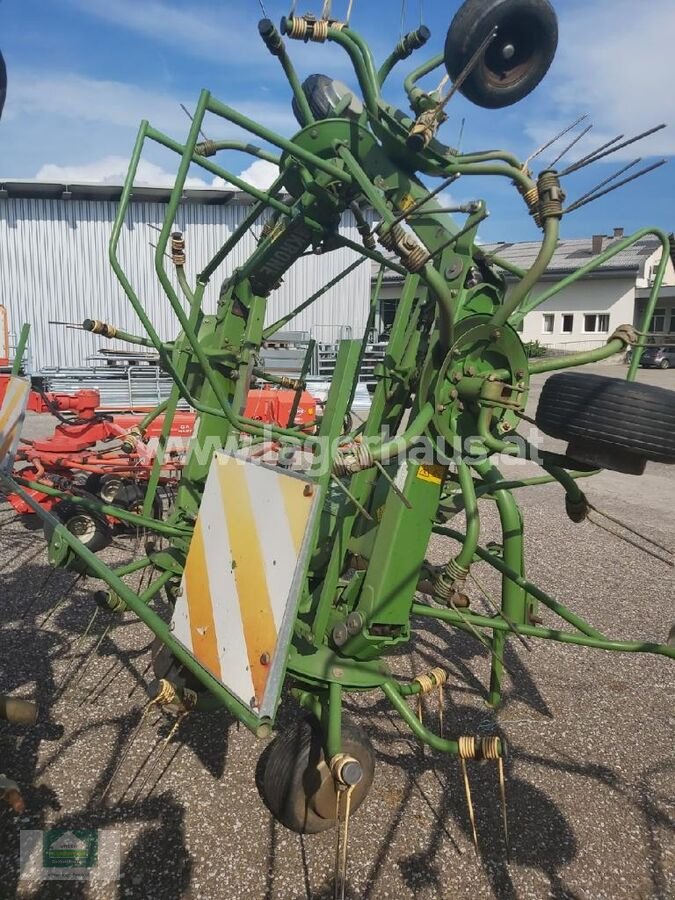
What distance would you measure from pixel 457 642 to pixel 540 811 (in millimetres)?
1611

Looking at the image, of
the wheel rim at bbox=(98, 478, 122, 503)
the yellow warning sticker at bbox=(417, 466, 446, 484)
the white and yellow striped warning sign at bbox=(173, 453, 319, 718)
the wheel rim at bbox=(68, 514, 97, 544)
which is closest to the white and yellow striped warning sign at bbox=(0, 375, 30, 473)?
the white and yellow striped warning sign at bbox=(173, 453, 319, 718)

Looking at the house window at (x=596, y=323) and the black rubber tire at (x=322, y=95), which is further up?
the black rubber tire at (x=322, y=95)

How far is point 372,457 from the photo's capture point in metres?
2.28

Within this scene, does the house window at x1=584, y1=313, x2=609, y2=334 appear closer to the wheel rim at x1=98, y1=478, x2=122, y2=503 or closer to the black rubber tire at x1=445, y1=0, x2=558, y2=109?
the wheel rim at x1=98, y1=478, x2=122, y2=503

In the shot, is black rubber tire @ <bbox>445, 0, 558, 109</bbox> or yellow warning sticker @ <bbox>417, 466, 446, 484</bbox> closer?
black rubber tire @ <bbox>445, 0, 558, 109</bbox>

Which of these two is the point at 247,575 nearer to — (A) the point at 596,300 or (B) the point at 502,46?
(B) the point at 502,46

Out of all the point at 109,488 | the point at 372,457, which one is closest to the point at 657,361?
the point at 109,488

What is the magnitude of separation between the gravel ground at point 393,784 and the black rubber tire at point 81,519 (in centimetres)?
137

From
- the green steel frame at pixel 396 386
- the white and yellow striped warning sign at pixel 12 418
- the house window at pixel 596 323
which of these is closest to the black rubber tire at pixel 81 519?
the white and yellow striped warning sign at pixel 12 418

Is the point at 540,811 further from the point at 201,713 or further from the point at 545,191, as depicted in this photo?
the point at 545,191

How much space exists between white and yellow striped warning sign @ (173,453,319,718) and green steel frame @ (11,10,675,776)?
0.10 metres

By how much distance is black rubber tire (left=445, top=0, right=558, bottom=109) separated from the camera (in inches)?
97.4

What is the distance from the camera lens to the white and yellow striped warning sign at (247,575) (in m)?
2.08

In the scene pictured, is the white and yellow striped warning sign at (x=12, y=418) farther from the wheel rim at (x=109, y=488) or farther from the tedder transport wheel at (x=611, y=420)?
the wheel rim at (x=109, y=488)
